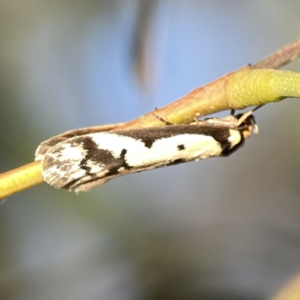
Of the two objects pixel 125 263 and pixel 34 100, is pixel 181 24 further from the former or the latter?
pixel 125 263

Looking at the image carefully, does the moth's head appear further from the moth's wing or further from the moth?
the moth's wing

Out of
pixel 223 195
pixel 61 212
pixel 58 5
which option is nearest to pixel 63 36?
pixel 58 5

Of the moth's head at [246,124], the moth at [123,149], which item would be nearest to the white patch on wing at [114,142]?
the moth at [123,149]

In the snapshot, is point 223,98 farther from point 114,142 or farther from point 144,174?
point 144,174

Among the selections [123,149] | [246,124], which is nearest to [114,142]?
[123,149]

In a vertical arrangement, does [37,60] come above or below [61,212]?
above

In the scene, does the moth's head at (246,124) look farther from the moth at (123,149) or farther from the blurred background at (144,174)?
the blurred background at (144,174)

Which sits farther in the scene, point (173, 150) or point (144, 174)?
point (144, 174)
